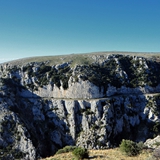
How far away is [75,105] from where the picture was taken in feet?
228

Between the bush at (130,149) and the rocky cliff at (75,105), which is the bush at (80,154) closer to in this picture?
the bush at (130,149)

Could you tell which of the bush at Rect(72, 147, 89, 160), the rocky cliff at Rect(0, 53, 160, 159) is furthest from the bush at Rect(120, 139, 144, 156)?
the rocky cliff at Rect(0, 53, 160, 159)

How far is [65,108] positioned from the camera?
7062cm

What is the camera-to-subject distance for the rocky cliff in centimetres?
5991

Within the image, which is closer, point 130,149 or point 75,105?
point 130,149

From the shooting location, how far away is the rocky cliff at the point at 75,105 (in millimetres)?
59906

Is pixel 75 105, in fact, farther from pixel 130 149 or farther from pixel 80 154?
pixel 130 149

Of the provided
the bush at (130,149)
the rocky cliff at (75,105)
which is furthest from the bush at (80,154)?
the rocky cliff at (75,105)

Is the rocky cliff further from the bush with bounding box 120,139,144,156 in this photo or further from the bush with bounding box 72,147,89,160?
the bush with bounding box 120,139,144,156

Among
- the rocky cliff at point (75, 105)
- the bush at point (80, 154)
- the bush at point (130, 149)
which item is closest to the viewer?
the bush at point (80, 154)

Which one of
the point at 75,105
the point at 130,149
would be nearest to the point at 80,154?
the point at 130,149

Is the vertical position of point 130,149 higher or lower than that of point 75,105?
higher

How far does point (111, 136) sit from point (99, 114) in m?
9.19

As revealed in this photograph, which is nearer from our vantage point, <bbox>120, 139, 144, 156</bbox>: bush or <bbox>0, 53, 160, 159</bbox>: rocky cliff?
<bbox>120, 139, 144, 156</bbox>: bush
